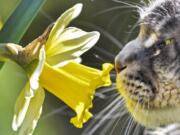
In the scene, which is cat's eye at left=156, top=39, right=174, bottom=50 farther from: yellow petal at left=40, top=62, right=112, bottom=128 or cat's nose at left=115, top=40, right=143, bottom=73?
yellow petal at left=40, top=62, right=112, bottom=128

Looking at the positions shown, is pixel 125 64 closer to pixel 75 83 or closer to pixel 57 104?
pixel 75 83

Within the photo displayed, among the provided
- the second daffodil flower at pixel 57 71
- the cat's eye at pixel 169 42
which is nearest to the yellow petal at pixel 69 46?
the second daffodil flower at pixel 57 71

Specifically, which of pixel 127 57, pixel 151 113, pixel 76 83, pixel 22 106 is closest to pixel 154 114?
pixel 151 113

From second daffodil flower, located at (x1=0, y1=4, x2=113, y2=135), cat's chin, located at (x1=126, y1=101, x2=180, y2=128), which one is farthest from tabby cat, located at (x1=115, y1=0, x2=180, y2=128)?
second daffodil flower, located at (x1=0, y1=4, x2=113, y2=135)

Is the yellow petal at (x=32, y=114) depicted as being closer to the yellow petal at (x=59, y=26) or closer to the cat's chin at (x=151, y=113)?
the yellow petal at (x=59, y=26)

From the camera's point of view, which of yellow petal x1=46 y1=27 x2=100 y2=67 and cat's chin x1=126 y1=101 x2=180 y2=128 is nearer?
yellow petal x1=46 y1=27 x2=100 y2=67

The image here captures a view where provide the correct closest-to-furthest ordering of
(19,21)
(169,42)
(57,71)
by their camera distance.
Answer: (19,21) < (57,71) < (169,42)

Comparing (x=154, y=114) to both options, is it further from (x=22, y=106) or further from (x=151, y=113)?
(x=22, y=106)
